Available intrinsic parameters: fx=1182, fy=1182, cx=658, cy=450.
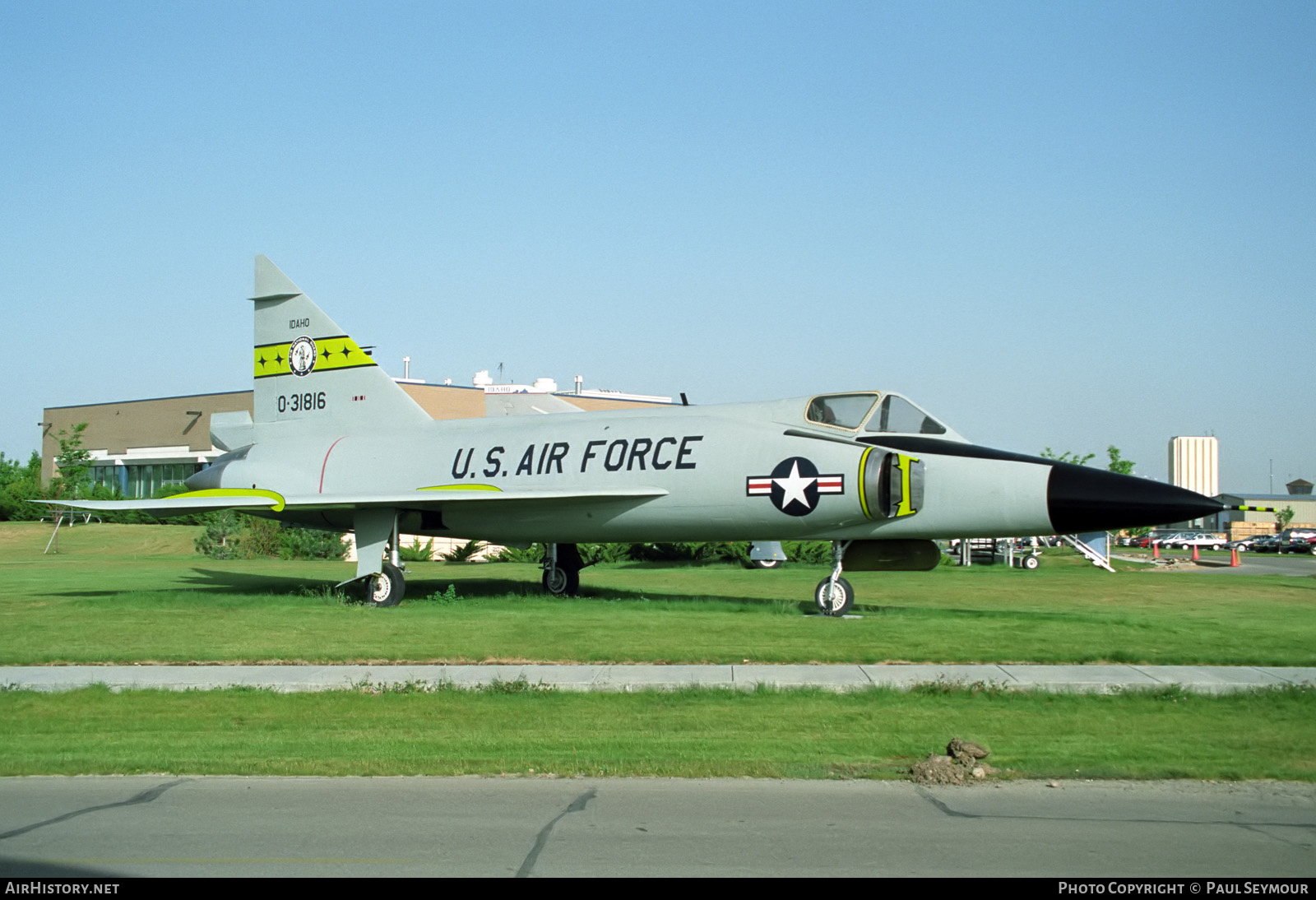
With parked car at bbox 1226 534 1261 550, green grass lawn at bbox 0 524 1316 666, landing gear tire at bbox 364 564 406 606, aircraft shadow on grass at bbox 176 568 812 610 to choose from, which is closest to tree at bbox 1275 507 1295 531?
parked car at bbox 1226 534 1261 550

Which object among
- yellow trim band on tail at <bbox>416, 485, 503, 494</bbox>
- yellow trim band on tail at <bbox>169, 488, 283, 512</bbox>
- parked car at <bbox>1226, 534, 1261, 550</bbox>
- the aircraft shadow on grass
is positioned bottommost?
parked car at <bbox>1226, 534, 1261, 550</bbox>

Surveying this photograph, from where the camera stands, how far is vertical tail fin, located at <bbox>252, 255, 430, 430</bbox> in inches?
882

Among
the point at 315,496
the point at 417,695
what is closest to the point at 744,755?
the point at 417,695

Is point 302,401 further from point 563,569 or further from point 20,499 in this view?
point 20,499

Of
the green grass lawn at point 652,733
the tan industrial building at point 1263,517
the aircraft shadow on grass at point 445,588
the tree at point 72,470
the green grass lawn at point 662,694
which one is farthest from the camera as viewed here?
the tan industrial building at point 1263,517

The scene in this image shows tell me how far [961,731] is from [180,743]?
600 centimetres

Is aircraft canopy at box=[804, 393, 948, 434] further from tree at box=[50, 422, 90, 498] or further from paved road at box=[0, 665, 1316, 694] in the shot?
tree at box=[50, 422, 90, 498]

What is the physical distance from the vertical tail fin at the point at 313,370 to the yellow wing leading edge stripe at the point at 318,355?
0.02 m

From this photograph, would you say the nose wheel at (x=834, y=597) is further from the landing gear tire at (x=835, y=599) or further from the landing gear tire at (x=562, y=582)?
the landing gear tire at (x=562, y=582)

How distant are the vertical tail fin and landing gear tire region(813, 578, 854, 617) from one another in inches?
354

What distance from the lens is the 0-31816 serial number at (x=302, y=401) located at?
22672 millimetres

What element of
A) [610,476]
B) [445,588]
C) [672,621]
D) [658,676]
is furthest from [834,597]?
[445,588]

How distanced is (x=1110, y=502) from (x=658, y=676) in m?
6.65

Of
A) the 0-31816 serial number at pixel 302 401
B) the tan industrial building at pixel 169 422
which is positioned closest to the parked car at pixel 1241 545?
the tan industrial building at pixel 169 422
